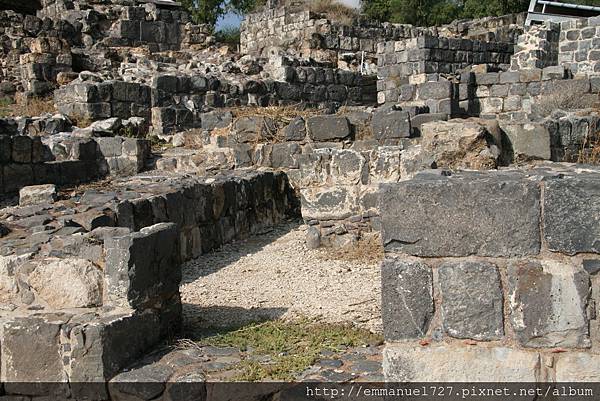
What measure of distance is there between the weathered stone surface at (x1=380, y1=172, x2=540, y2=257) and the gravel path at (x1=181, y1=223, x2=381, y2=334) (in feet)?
5.09

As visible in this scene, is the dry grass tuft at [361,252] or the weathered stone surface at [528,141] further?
the dry grass tuft at [361,252]

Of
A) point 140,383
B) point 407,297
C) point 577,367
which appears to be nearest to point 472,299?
point 407,297

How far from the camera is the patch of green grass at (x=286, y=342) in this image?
138 inches

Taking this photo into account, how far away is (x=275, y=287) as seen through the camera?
5742 mm

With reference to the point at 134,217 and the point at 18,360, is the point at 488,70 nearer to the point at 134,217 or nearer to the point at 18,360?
the point at 134,217

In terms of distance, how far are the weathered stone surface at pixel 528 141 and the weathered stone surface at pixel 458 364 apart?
4.05m

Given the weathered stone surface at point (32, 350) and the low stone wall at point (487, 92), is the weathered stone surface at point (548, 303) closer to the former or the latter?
the weathered stone surface at point (32, 350)

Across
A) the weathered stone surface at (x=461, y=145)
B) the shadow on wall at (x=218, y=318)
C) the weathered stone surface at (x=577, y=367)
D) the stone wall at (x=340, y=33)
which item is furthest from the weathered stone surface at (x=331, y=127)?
the stone wall at (x=340, y=33)

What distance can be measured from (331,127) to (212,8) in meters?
23.8

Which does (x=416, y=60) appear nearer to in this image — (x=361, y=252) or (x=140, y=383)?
(x=361, y=252)

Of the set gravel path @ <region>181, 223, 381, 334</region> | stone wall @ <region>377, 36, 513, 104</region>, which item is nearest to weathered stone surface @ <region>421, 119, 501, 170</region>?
gravel path @ <region>181, 223, 381, 334</region>

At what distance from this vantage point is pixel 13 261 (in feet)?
12.9

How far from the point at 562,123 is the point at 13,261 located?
6339mm

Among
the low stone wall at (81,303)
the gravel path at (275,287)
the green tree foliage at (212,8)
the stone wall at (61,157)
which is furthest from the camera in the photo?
the green tree foliage at (212,8)
